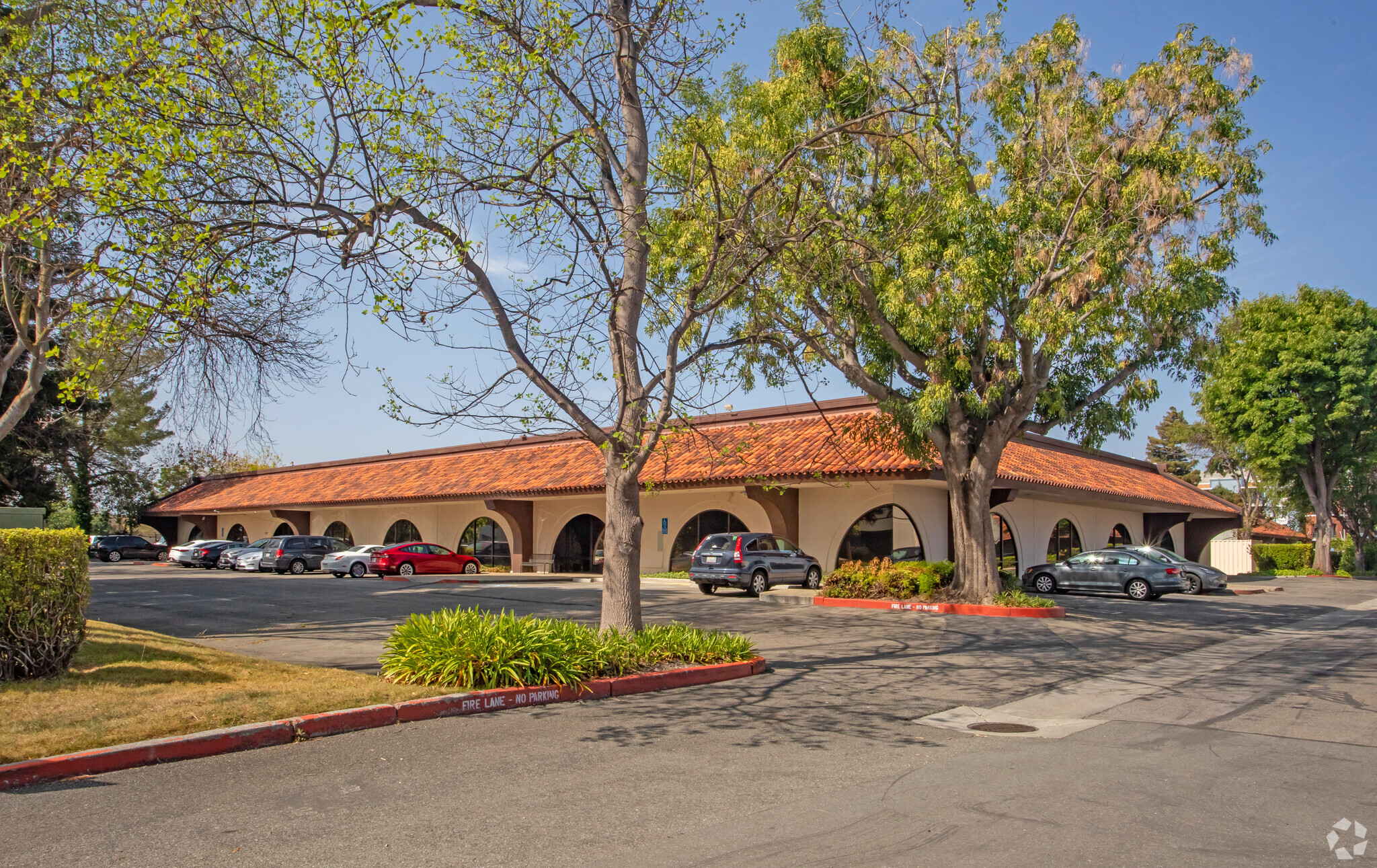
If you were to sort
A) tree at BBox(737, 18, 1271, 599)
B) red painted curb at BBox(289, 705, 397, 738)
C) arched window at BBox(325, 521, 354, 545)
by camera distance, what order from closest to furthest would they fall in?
1. red painted curb at BBox(289, 705, 397, 738)
2. tree at BBox(737, 18, 1271, 599)
3. arched window at BBox(325, 521, 354, 545)

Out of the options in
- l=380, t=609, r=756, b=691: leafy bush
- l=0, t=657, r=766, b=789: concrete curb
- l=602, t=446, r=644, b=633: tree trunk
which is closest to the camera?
l=0, t=657, r=766, b=789: concrete curb

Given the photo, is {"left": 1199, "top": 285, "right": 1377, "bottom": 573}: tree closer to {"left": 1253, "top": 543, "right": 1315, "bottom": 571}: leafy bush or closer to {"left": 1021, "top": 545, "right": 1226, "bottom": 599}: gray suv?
{"left": 1253, "top": 543, "right": 1315, "bottom": 571}: leafy bush

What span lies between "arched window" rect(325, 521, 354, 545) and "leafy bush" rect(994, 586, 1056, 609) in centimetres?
3303

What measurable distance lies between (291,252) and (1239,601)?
2494cm

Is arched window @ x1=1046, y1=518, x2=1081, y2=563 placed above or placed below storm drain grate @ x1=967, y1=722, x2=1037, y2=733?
above

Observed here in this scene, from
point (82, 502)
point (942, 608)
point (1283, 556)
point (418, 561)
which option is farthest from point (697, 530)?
point (82, 502)

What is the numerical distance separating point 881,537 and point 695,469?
19.3ft

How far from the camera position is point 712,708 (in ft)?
30.9

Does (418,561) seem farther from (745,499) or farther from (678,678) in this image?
(678,678)

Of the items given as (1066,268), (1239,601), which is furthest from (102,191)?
(1239,601)

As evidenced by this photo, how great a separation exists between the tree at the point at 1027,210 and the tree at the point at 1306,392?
76.0ft

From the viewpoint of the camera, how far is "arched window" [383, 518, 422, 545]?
139ft

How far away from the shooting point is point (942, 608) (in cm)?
2066

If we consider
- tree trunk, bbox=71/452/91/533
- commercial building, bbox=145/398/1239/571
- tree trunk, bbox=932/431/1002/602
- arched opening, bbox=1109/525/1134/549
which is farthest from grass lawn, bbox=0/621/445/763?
tree trunk, bbox=71/452/91/533
